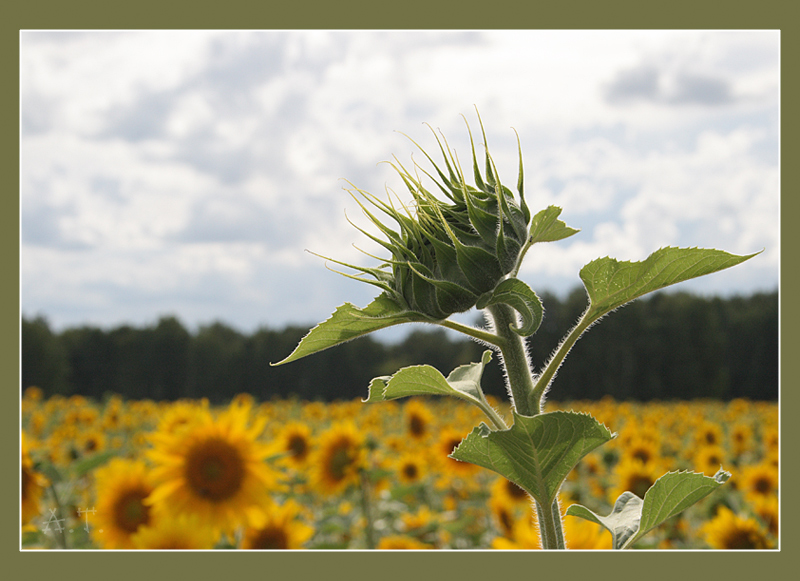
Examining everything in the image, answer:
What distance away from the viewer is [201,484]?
2588 mm

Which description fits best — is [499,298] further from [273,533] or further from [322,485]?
[322,485]

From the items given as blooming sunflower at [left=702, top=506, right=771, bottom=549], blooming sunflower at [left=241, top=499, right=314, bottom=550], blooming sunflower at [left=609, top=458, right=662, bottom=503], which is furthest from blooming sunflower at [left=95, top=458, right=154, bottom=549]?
blooming sunflower at [left=609, top=458, right=662, bottom=503]

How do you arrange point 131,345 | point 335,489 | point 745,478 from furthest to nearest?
point 131,345, point 745,478, point 335,489

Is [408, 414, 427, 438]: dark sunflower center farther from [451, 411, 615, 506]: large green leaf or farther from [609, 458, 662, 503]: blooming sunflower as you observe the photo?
[451, 411, 615, 506]: large green leaf

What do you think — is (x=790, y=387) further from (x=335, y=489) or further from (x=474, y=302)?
(x=335, y=489)

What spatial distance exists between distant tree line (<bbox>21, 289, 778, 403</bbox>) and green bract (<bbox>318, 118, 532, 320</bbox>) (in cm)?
1364

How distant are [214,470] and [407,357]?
13.1 meters

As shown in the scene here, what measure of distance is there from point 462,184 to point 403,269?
14 centimetres

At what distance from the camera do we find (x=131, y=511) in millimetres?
2646

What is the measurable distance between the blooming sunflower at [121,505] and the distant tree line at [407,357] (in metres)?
11.8

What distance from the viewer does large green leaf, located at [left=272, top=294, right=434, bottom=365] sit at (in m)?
0.88

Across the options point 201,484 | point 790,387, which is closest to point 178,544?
point 201,484

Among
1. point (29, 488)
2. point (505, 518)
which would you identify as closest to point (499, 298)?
point (29, 488)

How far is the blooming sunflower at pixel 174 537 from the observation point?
7.28 feet
